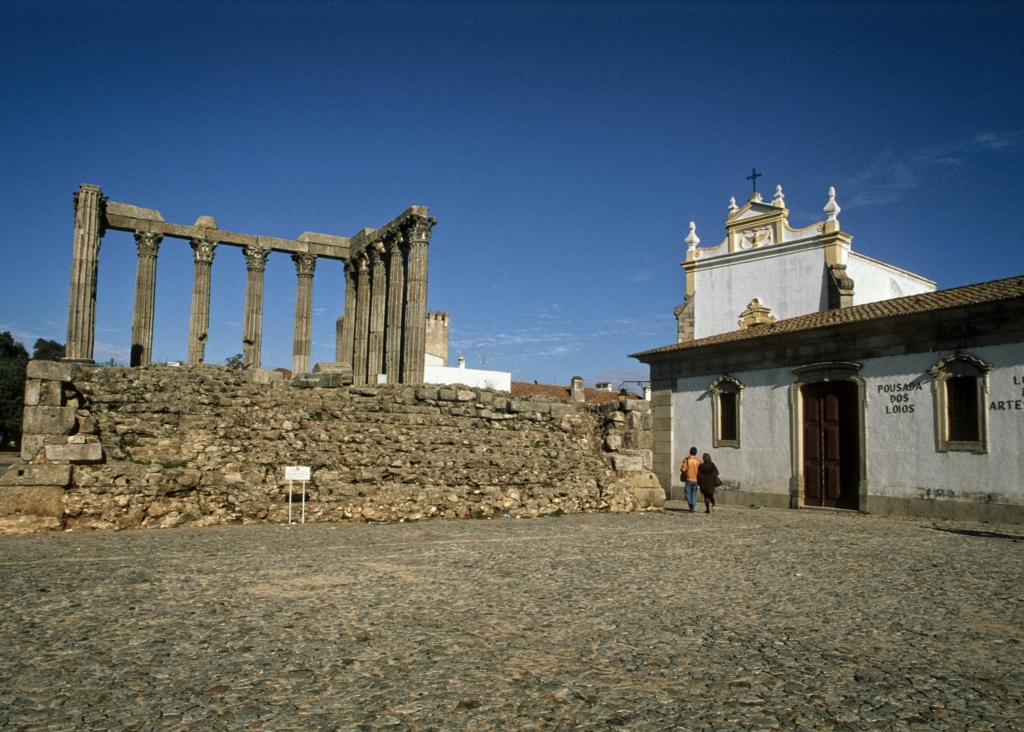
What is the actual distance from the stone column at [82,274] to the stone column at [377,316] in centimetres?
776

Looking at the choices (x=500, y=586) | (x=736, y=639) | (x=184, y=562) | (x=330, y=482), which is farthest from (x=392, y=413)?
(x=736, y=639)

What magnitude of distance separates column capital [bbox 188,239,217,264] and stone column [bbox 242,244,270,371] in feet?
3.73

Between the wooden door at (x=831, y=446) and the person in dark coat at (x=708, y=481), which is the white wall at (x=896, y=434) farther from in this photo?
the person in dark coat at (x=708, y=481)

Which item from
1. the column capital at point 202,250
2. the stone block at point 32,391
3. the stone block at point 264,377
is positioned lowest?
the stone block at point 32,391

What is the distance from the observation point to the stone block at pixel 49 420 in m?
10.2

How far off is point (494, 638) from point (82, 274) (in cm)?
1955

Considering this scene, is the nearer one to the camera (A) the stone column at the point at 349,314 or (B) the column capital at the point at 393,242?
(B) the column capital at the point at 393,242

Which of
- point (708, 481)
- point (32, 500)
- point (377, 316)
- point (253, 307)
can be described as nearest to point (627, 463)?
point (708, 481)

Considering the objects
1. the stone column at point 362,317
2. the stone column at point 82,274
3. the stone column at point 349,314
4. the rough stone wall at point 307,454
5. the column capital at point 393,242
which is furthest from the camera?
the stone column at point 349,314

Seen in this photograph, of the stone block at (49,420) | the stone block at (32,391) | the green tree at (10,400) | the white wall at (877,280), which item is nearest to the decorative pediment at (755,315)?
the white wall at (877,280)

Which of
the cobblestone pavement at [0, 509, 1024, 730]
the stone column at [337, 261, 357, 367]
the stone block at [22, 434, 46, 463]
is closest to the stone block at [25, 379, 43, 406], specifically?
the stone block at [22, 434, 46, 463]

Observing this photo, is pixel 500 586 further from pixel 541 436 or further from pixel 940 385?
pixel 940 385

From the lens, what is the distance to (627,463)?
15406mm

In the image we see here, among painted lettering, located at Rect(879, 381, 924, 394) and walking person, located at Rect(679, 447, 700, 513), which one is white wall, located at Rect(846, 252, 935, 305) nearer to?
painted lettering, located at Rect(879, 381, 924, 394)
